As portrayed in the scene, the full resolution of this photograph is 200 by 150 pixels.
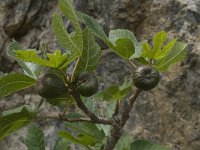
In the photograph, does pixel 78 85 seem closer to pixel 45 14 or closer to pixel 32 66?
pixel 32 66

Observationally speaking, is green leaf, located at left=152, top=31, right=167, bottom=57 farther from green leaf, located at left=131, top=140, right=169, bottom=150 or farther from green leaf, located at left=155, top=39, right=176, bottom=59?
green leaf, located at left=131, top=140, right=169, bottom=150

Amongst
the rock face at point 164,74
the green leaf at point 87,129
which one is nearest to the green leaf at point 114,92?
the green leaf at point 87,129

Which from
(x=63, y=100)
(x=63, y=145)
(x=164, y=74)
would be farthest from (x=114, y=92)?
(x=164, y=74)

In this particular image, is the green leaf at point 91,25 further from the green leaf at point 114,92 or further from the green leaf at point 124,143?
the green leaf at point 124,143

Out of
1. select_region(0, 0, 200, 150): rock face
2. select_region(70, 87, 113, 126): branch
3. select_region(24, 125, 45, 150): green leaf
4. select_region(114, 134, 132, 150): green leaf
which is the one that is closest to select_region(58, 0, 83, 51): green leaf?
select_region(70, 87, 113, 126): branch

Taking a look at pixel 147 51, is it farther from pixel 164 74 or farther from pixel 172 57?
pixel 164 74

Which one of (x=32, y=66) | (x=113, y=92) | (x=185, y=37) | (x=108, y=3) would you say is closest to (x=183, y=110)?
(x=185, y=37)

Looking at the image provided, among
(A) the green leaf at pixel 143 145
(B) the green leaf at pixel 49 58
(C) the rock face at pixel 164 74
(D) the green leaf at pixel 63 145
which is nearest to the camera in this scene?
(B) the green leaf at pixel 49 58
